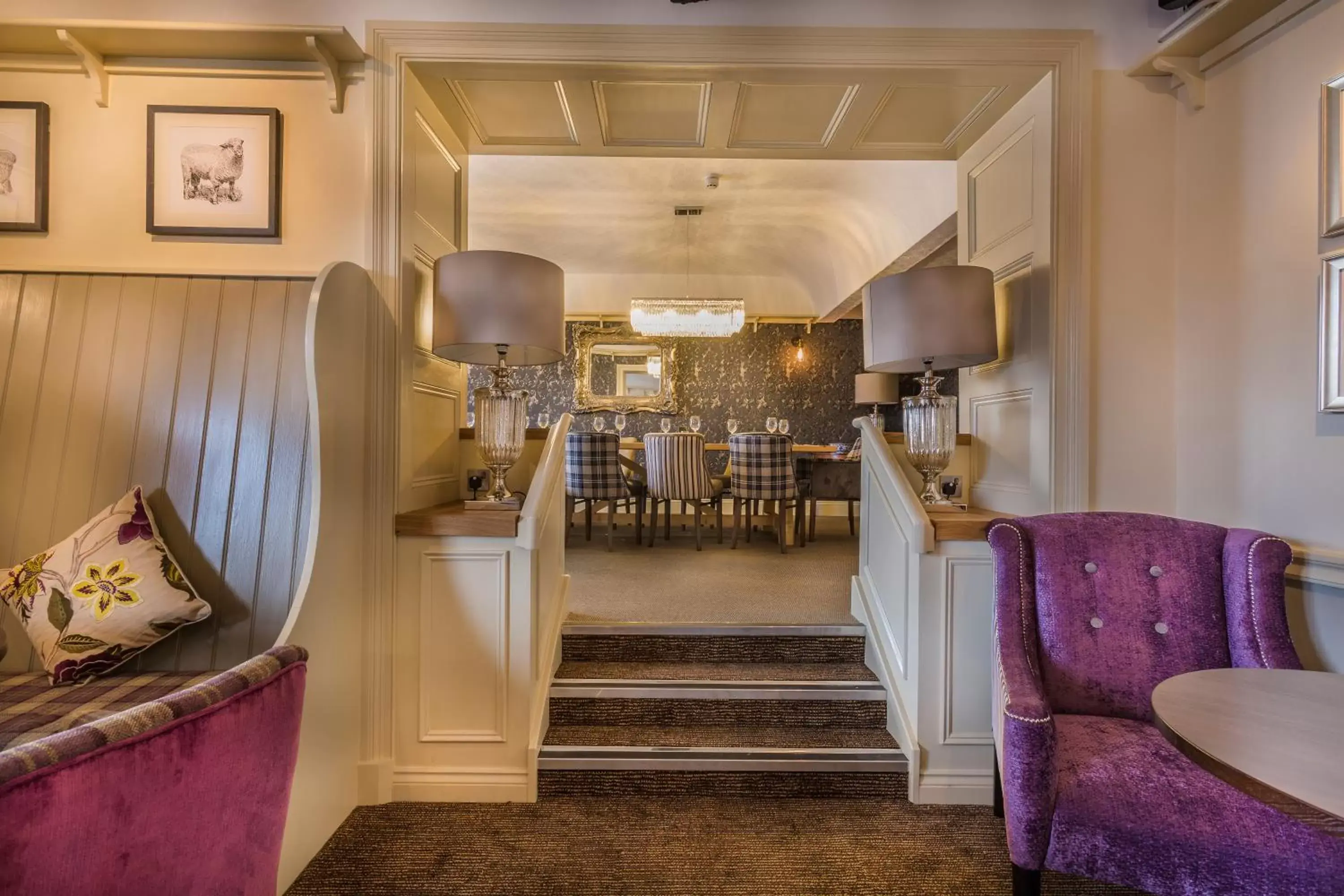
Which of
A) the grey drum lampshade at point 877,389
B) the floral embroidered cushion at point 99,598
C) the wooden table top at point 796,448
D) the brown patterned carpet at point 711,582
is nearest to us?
the floral embroidered cushion at point 99,598

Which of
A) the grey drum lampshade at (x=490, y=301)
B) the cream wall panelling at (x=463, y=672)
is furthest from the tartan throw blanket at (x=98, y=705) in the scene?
the grey drum lampshade at (x=490, y=301)

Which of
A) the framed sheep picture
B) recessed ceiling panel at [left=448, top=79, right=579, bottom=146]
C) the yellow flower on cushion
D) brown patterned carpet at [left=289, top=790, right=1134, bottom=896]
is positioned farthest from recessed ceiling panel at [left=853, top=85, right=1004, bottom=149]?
the yellow flower on cushion

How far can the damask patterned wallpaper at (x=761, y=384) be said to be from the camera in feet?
23.6

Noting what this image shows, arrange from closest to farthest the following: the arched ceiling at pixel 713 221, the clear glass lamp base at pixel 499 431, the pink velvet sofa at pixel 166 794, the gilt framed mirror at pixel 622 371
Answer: the pink velvet sofa at pixel 166 794, the clear glass lamp base at pixel 499 431, the arched ceiling at pixel 713 221, the gilt framed mirror at pixel 622 371

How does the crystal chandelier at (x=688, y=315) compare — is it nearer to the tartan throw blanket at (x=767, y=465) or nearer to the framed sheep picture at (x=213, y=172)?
the tartan throw blanket at (x=767, y=465)

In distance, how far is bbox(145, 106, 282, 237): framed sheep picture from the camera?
196 cm

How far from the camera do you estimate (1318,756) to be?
2.81 feet

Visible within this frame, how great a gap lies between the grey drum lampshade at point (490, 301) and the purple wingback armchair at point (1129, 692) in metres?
1.55

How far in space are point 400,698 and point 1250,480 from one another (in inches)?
106

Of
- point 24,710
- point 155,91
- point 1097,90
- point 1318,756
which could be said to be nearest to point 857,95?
point 1097,90

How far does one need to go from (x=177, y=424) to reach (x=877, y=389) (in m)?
5.96

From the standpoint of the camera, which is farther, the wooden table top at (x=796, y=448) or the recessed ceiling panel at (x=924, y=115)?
the wooden table top at (x=796, y=448)

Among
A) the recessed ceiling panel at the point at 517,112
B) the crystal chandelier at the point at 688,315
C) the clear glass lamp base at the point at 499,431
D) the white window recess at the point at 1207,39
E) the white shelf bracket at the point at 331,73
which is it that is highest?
the crystal chandelier at the point at 688,315

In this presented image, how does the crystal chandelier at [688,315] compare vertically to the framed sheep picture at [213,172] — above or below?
above
